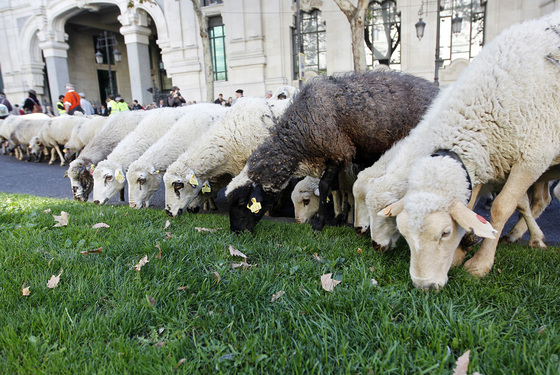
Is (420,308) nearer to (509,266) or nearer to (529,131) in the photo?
(509,266)

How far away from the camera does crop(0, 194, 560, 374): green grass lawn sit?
5.46 ft

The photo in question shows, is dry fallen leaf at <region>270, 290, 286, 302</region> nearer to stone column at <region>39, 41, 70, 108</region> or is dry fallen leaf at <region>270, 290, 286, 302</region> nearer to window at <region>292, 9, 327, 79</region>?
window at <region>292, 9, 327, 79</region>

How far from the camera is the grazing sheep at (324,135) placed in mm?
3689

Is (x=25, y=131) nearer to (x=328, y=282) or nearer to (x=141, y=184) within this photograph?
(x=141, y=184)

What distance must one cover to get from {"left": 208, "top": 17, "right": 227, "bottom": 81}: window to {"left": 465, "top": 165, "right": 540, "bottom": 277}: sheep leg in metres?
19.2

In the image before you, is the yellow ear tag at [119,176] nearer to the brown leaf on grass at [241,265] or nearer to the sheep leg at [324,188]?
the sheep leg at [324,188]

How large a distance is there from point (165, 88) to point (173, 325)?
30.2m

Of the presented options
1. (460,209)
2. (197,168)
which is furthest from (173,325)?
(197,168)

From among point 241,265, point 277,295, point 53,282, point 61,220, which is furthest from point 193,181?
point 277,295

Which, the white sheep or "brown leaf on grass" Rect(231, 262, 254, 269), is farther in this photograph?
the white sheep

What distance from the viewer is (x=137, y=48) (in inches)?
814

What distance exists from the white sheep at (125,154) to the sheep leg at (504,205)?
478 cm

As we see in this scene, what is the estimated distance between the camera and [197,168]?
181 inches

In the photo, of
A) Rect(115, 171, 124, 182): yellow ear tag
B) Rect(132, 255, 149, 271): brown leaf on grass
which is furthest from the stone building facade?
Rect(132, 255, 149, 271): brown leaf on grass
